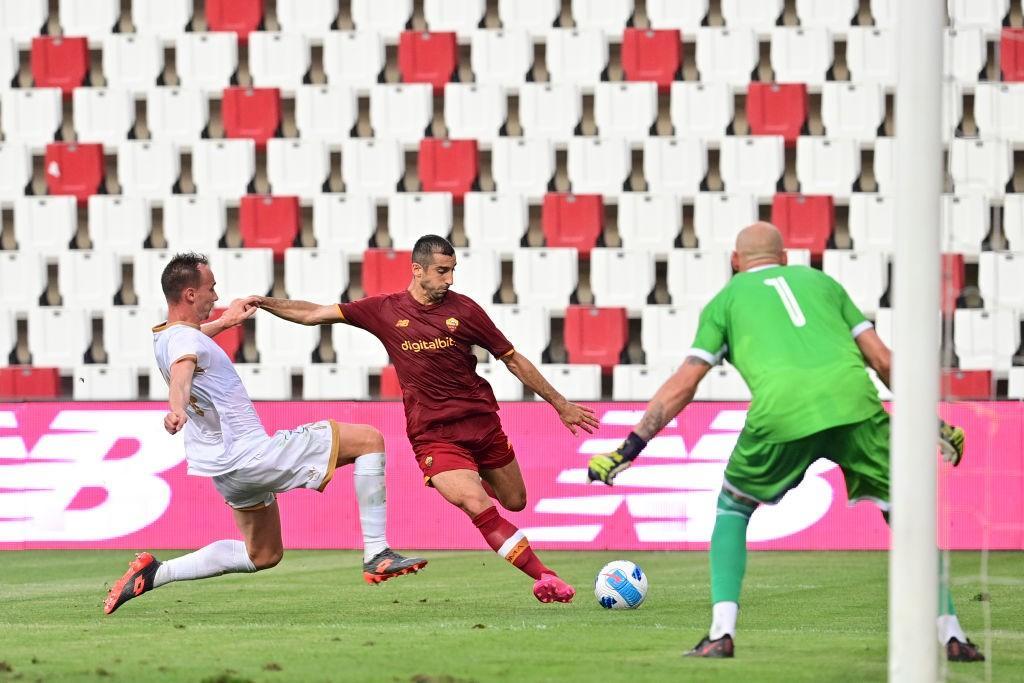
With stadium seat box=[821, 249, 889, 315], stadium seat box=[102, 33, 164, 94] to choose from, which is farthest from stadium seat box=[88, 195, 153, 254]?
stadium seat box=[821, 249, 889, 315]

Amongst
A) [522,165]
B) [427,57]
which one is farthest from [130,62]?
[522,165]

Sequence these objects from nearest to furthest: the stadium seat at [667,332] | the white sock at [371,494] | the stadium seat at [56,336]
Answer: the white sock at [371,494]
the stadium seat at [667,332]
the stadium seat at [56,336]

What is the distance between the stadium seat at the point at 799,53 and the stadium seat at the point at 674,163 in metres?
1.37

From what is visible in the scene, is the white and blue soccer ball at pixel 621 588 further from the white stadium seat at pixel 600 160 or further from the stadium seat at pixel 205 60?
the stadium seat at pixel 205 60

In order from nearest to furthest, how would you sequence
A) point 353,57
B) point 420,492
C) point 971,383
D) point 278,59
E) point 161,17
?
point 420,492 → point 971,383 → point 353,57 → point 278,59 → point 161,17

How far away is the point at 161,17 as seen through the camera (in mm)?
18062

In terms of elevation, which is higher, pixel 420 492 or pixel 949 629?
pixel 949 629

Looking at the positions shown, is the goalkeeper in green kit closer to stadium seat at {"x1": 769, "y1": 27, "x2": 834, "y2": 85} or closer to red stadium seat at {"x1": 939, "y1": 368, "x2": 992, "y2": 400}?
red stadium seat at {"x1": 939, "y1": 368, "x2": 992, "y2": 400}

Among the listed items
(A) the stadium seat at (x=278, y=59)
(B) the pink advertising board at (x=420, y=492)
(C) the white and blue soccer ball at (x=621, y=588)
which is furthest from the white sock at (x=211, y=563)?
(A) the stadium seat at (x=278, y=59)

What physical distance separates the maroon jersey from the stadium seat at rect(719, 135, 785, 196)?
9.24 metres

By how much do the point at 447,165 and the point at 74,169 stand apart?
4274 millimetres

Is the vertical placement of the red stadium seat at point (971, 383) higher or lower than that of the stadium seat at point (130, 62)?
lower

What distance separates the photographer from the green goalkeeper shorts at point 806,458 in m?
5.68

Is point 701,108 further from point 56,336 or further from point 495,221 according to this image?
point 56,336
